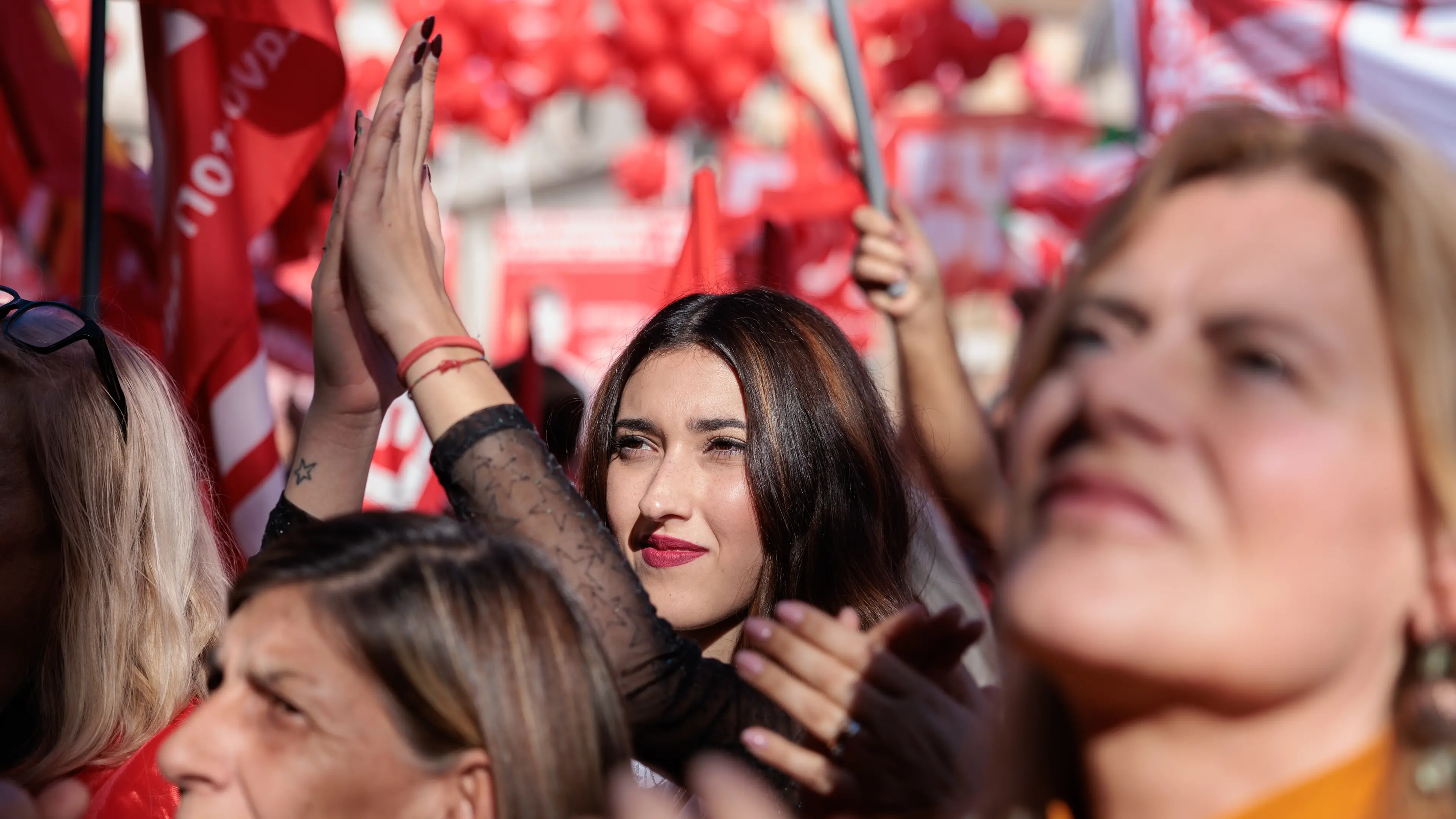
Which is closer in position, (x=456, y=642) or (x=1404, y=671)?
(x=1404, y=671)

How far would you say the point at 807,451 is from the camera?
7.80 feet

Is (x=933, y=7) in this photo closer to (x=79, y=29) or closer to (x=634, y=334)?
(x=79, y=29)

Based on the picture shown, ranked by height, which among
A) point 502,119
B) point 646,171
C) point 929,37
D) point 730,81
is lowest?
point 646,171

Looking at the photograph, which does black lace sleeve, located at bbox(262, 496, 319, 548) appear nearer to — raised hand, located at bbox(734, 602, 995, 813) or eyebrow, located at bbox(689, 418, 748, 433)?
eyebrow, located at bbox(689, 418, 748, 433)

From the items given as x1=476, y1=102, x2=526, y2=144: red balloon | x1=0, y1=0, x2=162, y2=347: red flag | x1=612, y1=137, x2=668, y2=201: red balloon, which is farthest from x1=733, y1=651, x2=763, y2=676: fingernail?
x1=612, y1=137, x2=668, y2=201: red balloon

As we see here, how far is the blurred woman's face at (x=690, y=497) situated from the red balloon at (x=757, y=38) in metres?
6.21

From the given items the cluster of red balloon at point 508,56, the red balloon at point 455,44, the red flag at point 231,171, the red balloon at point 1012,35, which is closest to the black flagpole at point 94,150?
the red flag at point 231,171

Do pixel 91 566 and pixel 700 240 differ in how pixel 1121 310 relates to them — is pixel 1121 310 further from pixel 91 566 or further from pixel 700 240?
pixel 700 240

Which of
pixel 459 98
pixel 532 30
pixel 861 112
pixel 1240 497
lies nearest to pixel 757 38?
pixel 532 30

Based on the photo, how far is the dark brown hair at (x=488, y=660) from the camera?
1.33 m

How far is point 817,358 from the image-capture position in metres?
2.46

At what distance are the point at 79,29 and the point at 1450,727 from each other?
727 centimetres

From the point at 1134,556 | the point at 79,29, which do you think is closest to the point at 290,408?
the point at 79,29

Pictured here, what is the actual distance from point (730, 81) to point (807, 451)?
250 inches
